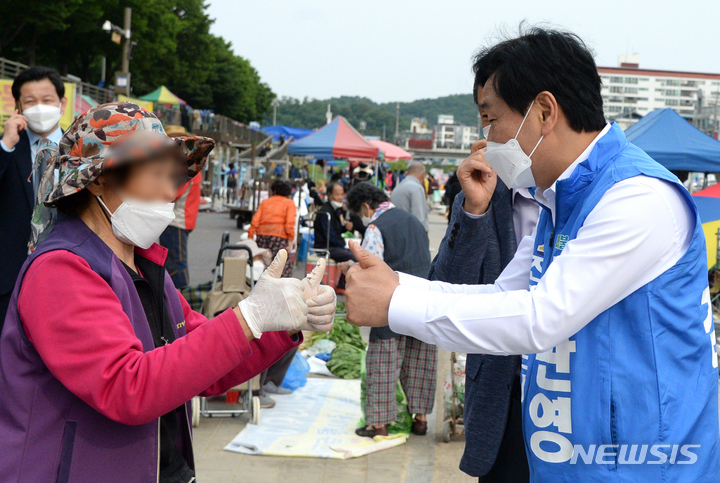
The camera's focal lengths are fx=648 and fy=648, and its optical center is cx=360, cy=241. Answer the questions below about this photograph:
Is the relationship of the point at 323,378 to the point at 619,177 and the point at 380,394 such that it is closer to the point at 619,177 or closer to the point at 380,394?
the point at 380,394

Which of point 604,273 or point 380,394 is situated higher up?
point 604,273

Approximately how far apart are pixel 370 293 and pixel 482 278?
125cm

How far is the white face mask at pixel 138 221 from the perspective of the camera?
1769 mm

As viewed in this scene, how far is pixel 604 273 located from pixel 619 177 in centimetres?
26

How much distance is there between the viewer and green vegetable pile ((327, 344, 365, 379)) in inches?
275

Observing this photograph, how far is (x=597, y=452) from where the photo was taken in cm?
162

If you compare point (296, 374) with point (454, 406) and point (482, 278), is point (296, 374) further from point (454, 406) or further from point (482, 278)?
point (482, 278)

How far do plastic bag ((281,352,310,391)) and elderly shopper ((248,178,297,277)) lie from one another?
10.4 ft

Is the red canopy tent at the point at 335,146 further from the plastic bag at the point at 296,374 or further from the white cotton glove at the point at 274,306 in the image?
the white cotton glove at the point at 274,306

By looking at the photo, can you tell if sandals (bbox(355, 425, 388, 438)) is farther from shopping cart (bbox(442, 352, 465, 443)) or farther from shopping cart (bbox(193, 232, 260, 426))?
shopping cart (bbox(193, 232, 260, 426))

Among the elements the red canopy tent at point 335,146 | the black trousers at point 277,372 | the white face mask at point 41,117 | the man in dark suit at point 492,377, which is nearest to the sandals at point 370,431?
the black trousers at point 277,372

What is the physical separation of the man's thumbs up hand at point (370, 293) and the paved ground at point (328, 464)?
306 centimetres

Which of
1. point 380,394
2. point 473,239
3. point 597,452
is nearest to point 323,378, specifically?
point 380,394

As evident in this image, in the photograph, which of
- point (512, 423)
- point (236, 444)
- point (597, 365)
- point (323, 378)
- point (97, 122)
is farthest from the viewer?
point (323, 378)
